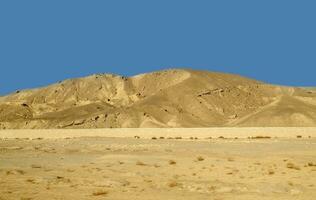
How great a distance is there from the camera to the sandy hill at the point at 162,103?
95562mm

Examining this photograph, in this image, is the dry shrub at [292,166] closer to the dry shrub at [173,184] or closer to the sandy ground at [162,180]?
the sandy ground at [162,180]

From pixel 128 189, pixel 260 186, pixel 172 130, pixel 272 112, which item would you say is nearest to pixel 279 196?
pixel 260 186

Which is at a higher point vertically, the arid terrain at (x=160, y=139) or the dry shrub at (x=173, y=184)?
the arid terrain at (x=160, y=139)

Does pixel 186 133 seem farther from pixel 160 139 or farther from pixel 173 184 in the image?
pixel 173 184

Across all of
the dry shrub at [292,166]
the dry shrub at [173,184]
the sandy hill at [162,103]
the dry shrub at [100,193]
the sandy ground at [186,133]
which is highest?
the sandy hill at [162,103]

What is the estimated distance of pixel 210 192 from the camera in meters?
16.1

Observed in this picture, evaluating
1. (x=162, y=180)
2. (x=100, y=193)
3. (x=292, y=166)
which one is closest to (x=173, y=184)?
(x=162, y=180)

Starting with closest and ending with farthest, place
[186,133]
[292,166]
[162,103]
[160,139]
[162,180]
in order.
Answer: [162,180], [292,166], [160,139], [186,133], [162,103]

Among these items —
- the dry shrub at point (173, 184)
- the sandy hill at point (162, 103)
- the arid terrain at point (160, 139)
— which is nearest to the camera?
the arid terrain at point (160, 139)

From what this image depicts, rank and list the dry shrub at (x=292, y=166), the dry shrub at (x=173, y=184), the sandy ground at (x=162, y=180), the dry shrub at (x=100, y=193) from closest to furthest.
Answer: the dry shrub at (x=100, y=193) < the sandy ground at (x=162, y=180) < the dry shrub at (x=173, y=184) < the dry shrub at (x=292, y=166)

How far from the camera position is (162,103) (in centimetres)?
10350

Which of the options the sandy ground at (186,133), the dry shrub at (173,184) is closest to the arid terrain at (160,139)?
the dry shrub at (173,184)

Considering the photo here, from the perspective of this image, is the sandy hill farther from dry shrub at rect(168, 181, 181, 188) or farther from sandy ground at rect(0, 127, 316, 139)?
dry shrub at rect(168, 181, 181, 188)

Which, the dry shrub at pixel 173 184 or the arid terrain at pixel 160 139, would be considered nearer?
the arid terrain at pixel 160 139
